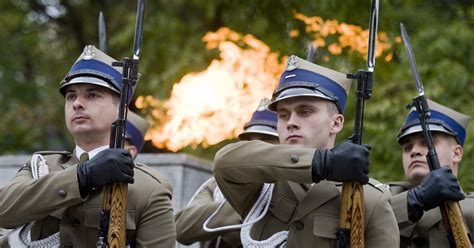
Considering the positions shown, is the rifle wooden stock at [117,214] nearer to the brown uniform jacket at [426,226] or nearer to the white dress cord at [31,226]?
Answer: the white dress cord at [31,226]

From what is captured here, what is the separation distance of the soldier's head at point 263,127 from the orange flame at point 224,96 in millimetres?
3344

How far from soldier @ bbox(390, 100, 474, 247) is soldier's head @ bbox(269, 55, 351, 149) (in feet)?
3.30

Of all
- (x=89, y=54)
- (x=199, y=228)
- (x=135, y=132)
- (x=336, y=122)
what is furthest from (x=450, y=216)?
(x=135, y=132)

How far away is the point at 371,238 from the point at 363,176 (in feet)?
1.53

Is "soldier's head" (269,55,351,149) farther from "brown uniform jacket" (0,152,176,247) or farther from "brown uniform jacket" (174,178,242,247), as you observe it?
"brown uniform jacket" (174,178,242,247)

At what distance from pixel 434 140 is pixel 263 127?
A: 1.37m

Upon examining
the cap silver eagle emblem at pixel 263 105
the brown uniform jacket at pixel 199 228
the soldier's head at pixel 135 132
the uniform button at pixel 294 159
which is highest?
the cap silver eagle emblem at pixel 263 105

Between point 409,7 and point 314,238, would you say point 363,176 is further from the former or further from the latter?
point 409,7

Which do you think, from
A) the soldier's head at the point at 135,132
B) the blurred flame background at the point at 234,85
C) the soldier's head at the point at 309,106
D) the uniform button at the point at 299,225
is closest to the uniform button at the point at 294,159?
the soldier's head at the point at 309,106

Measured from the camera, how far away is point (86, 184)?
6.18 meters

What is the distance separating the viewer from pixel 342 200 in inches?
236

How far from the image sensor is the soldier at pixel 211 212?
7.68 meters

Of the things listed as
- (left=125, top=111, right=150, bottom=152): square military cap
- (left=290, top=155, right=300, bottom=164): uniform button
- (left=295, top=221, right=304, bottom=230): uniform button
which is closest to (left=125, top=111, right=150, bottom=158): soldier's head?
(left=125, top=111, right=150, bottom=152): square military cap

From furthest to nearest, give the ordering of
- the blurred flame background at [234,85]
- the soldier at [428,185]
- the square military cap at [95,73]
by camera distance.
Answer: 1. the blurred flame background at [234,85]
2. the soldier at [428,185]
3. the square military cap at [95,73]
